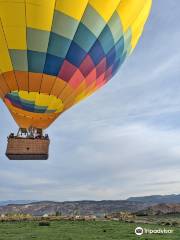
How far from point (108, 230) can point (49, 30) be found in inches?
402

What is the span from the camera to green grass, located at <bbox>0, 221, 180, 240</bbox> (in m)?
18.6

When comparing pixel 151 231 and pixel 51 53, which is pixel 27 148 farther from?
pixel 151 231

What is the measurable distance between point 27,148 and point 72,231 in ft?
15.3

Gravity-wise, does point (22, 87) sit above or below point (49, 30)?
below

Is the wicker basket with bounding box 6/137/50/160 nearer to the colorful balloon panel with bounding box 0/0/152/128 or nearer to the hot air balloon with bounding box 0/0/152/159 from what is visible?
the hot air balloon with bounding box 0/0/152/159

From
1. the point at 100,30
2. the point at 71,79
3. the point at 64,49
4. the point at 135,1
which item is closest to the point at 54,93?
the point at 71,79

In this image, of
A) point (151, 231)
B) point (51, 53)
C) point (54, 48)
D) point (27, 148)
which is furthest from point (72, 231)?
point (54, 48)

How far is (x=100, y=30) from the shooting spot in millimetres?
20062

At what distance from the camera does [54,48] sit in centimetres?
1922

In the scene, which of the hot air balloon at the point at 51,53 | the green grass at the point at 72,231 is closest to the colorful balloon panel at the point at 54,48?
the hot air balloon at the point at 51,53

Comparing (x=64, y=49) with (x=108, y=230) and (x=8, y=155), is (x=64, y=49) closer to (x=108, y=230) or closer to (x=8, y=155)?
(x=8, y=155)

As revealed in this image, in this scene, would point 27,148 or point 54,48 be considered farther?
point 27,148

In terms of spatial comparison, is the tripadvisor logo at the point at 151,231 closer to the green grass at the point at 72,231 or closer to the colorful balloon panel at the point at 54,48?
the green grass at the point at 72,231

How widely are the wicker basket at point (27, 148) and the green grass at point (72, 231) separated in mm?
3656
